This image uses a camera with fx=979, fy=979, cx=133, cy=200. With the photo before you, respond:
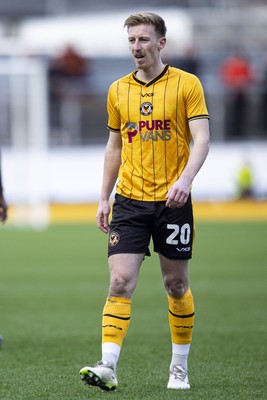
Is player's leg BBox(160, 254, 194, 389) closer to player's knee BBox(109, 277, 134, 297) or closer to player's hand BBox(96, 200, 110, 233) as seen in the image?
player's knee BBox(109, 277, 134, 297)

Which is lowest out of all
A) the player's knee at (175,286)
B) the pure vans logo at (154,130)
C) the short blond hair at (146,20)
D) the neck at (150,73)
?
the player's knee at (175,286)

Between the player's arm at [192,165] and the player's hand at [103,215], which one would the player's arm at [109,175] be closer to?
the player's hand at [103,215]

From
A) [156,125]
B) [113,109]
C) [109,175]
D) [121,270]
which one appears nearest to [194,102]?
[156,125]

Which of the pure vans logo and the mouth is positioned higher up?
the mouth

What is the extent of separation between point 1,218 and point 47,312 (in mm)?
2545

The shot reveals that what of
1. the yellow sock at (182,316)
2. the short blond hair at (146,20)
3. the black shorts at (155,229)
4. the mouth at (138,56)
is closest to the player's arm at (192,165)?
the black shorts at (155,229)

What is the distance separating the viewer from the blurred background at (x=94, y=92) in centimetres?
2414

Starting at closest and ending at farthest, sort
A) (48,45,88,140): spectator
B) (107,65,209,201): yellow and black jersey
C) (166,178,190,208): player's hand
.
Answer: (166,178,190,208): player's hand
(107,65,209,201): yellow and black jersey
(48,45,88,140): spectator

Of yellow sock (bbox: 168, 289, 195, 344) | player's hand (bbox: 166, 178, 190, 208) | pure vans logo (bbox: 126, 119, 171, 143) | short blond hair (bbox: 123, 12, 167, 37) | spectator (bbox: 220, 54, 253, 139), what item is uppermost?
short blond hair (bbox: 123, 12, 167, 37)

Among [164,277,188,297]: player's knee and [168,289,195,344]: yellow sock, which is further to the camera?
[168,289,195,344]: yellow sock

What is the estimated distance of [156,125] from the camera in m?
6.16

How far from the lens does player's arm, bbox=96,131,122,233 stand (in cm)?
646

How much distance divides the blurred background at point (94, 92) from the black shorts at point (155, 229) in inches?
677

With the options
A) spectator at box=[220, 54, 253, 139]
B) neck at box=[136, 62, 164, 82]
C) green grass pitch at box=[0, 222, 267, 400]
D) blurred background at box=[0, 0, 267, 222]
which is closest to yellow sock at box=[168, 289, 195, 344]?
green grass pitch at box=[0, 222, 267, 400]
